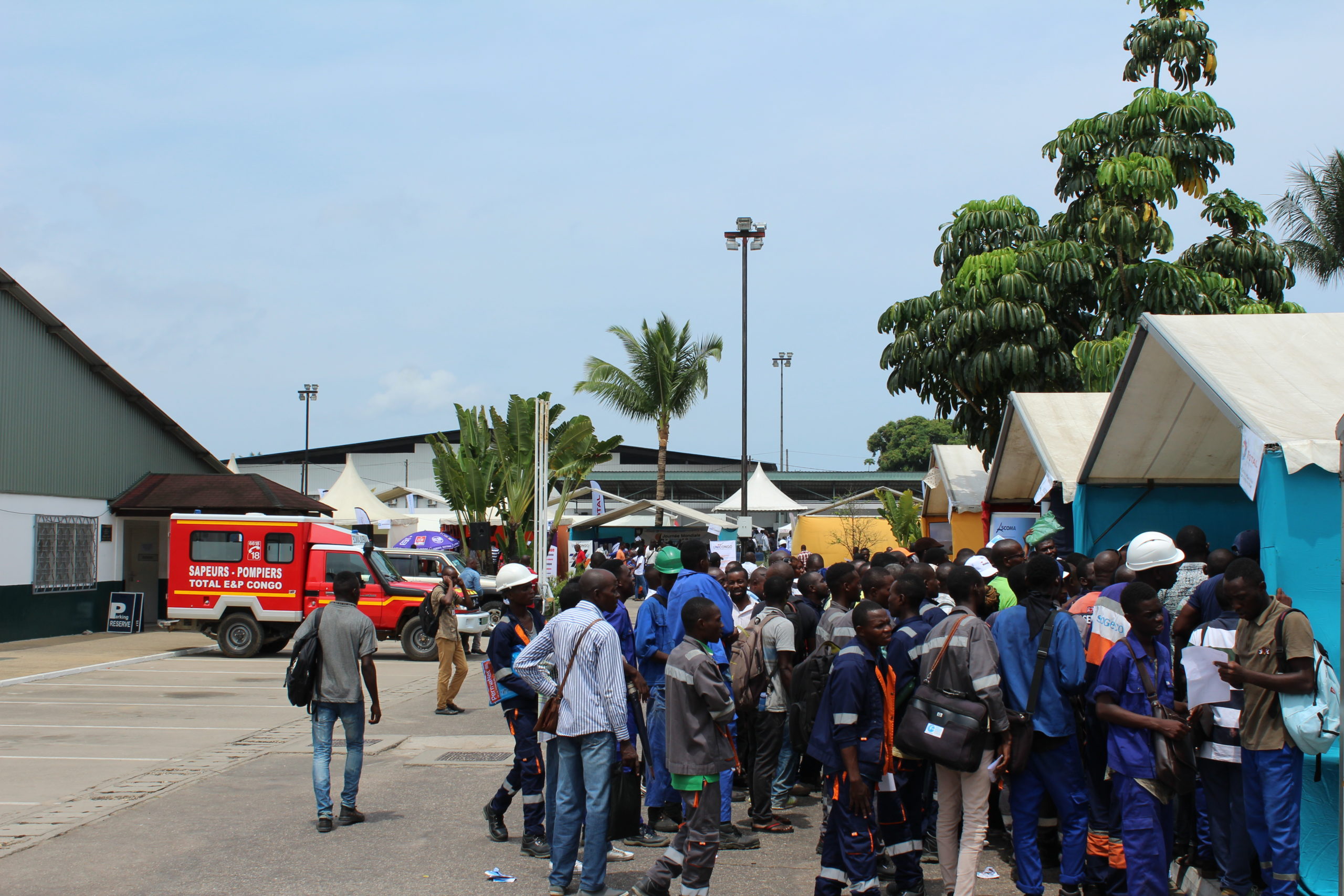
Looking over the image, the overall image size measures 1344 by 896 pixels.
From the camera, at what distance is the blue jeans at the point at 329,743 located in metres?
7.51

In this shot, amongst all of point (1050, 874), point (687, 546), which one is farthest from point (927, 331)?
point (1050, 874)

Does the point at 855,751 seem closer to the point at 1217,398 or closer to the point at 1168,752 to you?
the point at 1168,752

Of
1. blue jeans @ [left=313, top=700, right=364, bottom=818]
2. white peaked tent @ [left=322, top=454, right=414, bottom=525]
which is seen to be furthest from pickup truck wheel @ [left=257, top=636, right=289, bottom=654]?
blue jeans @ [left=313, top=700, right=364, bottom=818]

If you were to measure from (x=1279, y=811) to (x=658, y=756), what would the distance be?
3.80 meters

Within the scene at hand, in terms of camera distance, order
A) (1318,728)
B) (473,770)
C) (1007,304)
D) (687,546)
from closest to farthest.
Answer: (1318,728)
(687,546)
(473,770)
(1007,304)

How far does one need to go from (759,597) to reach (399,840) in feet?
13.3

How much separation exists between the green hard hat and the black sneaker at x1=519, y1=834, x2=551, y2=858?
6.53 ft

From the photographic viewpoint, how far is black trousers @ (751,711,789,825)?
7473 mm

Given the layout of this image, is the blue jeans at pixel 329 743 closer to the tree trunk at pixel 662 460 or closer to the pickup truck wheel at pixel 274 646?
the pickup truck wheel at pixel 274 646

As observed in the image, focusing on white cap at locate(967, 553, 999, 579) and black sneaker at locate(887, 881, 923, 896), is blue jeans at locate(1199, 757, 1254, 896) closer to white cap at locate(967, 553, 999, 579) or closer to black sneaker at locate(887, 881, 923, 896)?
black sneaker at locate(887, 881, 923, 896)

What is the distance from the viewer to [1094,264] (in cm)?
1869

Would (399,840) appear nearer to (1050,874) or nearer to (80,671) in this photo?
(1050,874)

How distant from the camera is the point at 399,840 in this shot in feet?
24.0

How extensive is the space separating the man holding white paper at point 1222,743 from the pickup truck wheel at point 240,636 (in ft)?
53.3
